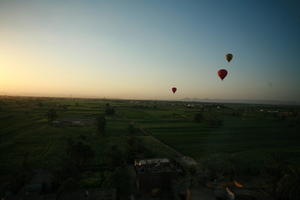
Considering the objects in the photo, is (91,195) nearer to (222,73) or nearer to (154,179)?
(154,179)

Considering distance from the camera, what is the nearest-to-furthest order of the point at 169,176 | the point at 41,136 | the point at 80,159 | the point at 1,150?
the point at 169,176 < the point at 80,159 < the point at 1,150 < the point at 41,136

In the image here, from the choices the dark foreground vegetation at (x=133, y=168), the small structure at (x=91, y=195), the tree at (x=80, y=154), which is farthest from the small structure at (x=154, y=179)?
the tree at (x=80, y=154)

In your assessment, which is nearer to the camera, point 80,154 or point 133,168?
point 80,154

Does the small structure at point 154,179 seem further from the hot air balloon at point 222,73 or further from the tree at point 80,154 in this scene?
the hot air balloon at point 222,73

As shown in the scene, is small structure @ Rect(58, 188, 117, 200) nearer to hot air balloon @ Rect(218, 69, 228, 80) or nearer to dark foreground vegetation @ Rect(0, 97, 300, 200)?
dark foreground vegetation @ Rect(0, 97, 300, 200)

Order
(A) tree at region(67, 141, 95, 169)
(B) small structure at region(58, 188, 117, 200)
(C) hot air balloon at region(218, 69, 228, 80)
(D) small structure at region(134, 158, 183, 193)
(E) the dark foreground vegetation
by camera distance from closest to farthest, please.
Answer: (B) small structure at region(58, 188, 117, 200), (E) the dark foreground vegetation, (D) small structure at region(134, 158, 183, 193), (A) tree at region(67, 141, 95, 169), (C) hot air balloon at region(218, 69, 228, 80)

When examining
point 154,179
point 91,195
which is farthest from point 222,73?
point 91,195

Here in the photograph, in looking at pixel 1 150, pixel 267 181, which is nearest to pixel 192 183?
pixel 267 181

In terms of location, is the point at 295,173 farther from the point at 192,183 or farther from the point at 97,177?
the point at 97,177

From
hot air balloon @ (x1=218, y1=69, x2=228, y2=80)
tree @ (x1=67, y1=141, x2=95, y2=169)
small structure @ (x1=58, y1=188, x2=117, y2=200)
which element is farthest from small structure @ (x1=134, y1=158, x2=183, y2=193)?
hot air balloon @ (x1=218, y1=69, x2=228, y2=80)

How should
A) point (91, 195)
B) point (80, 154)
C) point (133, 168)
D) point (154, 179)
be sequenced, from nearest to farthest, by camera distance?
point (91, 195)
point (154, 179)
point (80, 154)
point (133, 168)

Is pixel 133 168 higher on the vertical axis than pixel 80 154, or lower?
lower
